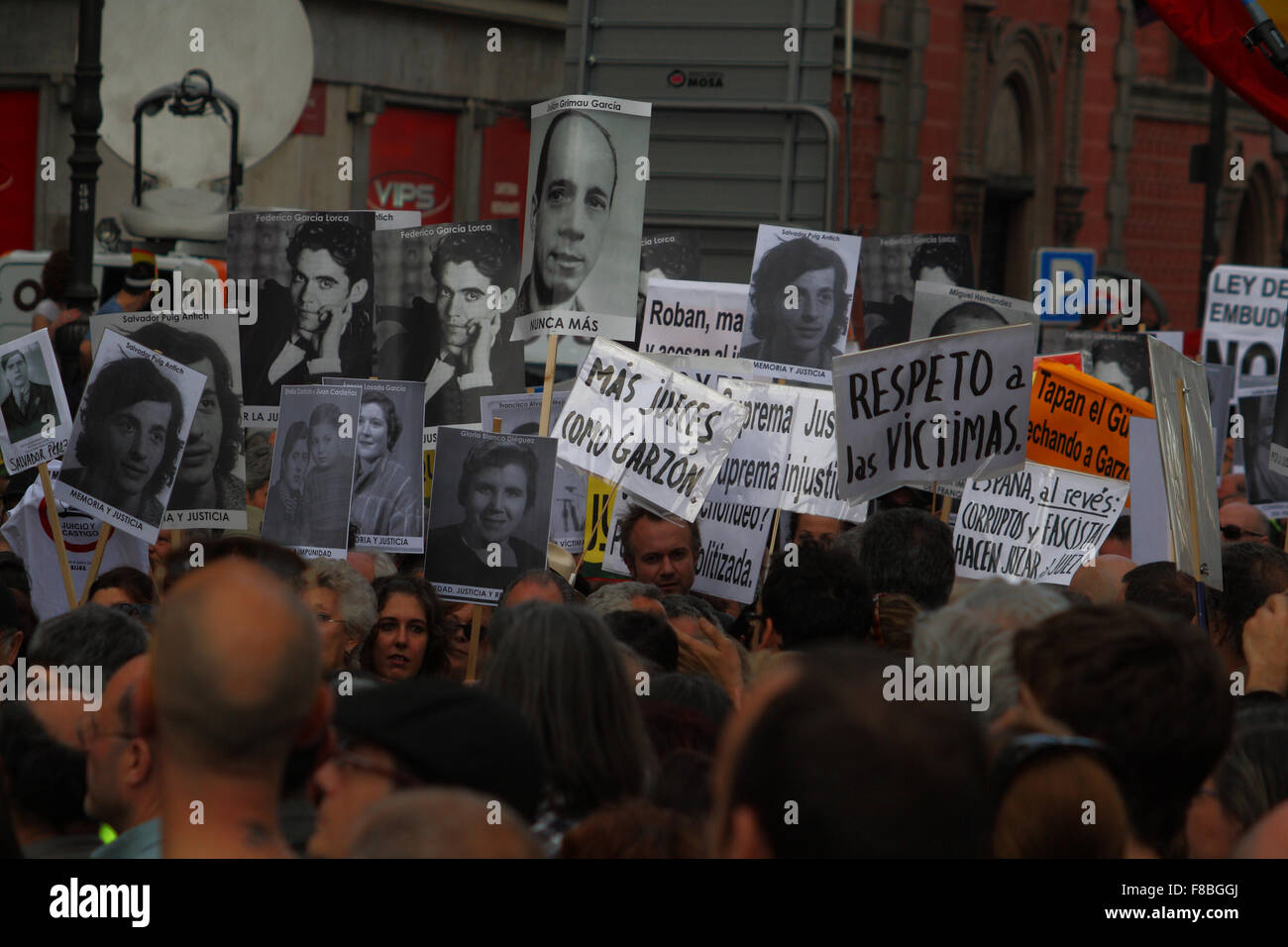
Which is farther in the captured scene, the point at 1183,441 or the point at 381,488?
the point at 381,488

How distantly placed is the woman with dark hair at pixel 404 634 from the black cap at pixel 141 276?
496 centimetres

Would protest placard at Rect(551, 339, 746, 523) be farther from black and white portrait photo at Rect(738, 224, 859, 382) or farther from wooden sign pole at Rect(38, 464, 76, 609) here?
wooden sign pole at Rect(38, 464, 76, 609)

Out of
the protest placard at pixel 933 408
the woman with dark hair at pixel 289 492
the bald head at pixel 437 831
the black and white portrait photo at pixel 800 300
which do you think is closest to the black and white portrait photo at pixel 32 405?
the woman with dark hair at pixel 289 492

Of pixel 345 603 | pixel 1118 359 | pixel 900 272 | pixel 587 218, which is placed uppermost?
pixel 587 218

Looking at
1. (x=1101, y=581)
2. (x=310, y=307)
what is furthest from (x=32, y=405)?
(x=1101, y=581)

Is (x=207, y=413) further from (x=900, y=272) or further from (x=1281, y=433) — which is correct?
(x=1281, y=433)

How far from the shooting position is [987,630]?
3518 mm

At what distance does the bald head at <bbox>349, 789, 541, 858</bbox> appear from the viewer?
213cm

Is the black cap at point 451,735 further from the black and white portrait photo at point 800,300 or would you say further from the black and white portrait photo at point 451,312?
the black and white portrait photo at point 800,300

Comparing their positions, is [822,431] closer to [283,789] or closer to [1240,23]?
[1240,23]

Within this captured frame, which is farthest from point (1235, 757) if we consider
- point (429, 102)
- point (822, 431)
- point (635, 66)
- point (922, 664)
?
point (429, 102)

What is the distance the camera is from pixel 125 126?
520 inches

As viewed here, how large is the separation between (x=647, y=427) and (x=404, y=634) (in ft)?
4.90
